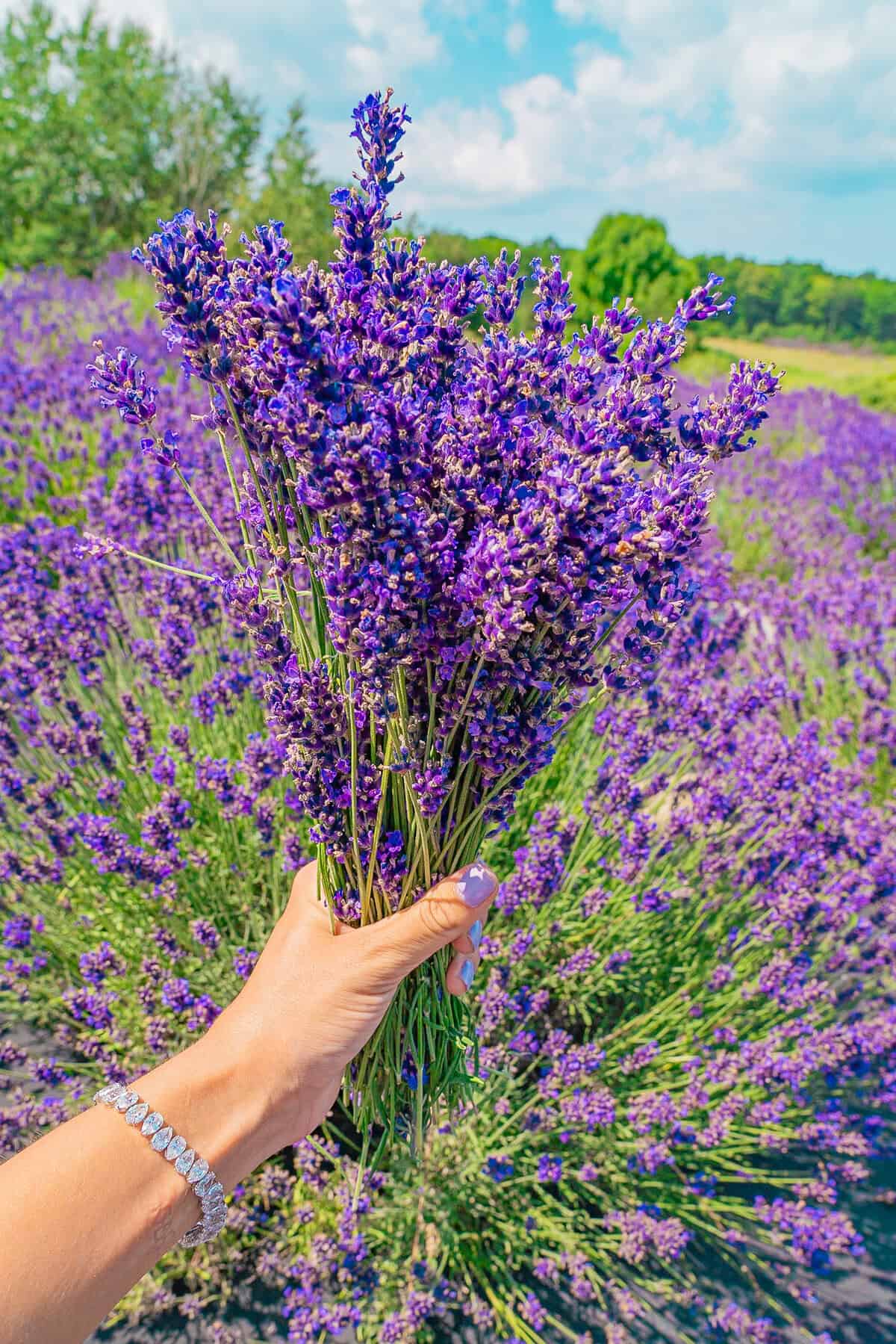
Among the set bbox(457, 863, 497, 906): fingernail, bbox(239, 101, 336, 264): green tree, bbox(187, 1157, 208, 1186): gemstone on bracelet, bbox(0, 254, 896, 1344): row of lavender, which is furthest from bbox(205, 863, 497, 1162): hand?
bbox(239, 101, 336, 264): green tree

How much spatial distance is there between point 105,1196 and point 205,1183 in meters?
0.15

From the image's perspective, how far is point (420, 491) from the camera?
3.06 ft

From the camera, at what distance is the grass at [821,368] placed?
17.2 metres

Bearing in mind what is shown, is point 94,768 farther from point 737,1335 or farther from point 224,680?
point 737,1335

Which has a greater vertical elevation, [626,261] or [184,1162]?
[626,261]

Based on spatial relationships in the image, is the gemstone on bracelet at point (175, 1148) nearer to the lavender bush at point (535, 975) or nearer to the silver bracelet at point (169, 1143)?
the silver bracelet at point (169, 1143)

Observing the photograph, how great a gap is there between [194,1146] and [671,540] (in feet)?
3.47

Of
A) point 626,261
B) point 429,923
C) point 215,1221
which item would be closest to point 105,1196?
point 215,1221

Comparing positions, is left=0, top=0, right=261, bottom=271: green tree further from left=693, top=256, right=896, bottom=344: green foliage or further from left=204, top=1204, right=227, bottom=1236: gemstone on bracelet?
left=693, top=256, right=896, bottom=344: green foliage

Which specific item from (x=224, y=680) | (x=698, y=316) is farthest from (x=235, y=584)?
(x=224, y=680)

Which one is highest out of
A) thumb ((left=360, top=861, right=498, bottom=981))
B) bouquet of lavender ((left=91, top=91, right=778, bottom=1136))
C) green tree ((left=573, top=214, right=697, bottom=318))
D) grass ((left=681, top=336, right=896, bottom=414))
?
green tree ((left=573, top=214, right=697, bottom=318))

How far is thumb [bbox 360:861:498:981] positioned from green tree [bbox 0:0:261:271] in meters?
19.5

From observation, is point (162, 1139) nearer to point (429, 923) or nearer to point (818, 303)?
point (429, 923)

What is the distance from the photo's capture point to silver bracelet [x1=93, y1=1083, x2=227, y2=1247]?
1.09 m
